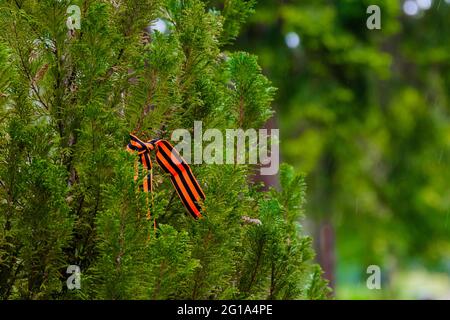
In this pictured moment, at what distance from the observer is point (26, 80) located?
229 cm

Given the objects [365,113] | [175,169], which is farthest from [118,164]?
[365,113]

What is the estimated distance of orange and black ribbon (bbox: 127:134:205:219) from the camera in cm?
224

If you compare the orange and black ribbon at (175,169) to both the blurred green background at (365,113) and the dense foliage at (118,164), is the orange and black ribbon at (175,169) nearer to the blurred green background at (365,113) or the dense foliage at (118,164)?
the dense foliage at (118,164)

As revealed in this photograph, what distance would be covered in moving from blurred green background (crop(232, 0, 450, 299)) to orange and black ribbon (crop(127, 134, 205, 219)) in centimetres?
498

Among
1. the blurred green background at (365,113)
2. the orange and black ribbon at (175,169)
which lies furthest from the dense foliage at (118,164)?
the blurred green background at (365,113)

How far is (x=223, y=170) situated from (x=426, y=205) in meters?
11.6

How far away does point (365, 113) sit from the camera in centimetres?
1066

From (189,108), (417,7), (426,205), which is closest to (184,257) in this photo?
(189,108)

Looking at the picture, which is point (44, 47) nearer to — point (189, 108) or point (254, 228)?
point (189, 108)

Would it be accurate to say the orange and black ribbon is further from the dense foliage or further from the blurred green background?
the blurred green background

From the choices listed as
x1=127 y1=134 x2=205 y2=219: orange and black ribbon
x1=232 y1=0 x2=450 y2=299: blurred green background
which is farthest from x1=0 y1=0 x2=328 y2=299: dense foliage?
x1=232 y1=0 x2=450 y2=299: blurred green background

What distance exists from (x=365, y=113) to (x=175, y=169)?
8.68 meters

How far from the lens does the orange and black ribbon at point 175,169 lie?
224 cm

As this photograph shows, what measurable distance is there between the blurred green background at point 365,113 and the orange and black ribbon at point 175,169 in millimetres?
4975
